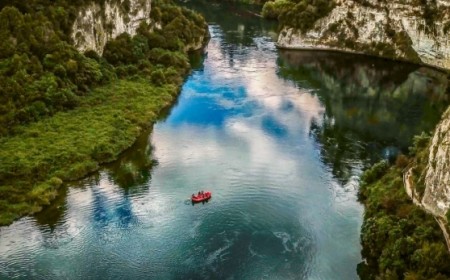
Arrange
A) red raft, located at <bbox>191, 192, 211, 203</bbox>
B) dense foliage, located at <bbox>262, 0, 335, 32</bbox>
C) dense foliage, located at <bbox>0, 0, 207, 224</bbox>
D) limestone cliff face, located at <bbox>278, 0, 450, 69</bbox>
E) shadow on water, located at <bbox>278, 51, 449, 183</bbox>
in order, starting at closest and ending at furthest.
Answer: red raft, located at <bbox>191, 192, 211, 203</bbox> < dense foliage, located at <bbox>0, 0, 207, 224</bbox> < shadow on water, located at <bbox>278, 51, 449, 183</bbox> < limestone cliff face, located at <bbox>278, 0, 450, 69</bbox> < dense foliage, located at <bbox>262, 0, 335, 32</bbox>

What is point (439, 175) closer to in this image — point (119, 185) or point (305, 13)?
point (119, 185)

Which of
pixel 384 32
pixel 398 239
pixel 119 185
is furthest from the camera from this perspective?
pixel 384 32

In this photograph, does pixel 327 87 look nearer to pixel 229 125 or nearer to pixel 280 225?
pixel 229 125

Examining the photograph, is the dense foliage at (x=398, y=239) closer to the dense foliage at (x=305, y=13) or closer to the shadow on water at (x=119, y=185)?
the shadow on water at (x=119, y=185)

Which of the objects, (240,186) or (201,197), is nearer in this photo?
(201,197)

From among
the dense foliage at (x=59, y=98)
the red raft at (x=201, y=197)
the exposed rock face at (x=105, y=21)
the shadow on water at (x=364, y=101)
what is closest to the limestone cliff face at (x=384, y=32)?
the shadow on water at (x=364, y=101)

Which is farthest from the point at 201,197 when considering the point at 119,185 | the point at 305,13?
the point at 305,13

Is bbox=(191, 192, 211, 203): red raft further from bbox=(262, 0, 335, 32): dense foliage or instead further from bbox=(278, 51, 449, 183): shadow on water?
bbox=(262, 0, 335, 32): dense foliage

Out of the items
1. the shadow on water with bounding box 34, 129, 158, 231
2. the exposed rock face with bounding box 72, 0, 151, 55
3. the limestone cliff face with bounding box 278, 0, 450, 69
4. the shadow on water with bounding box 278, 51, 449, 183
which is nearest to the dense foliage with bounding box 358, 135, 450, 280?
the shadow on water with bounding box 278, 51, 449, 183
